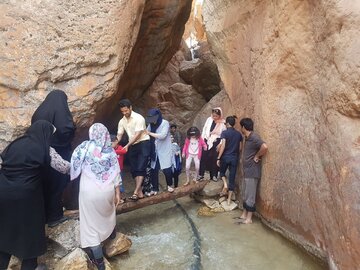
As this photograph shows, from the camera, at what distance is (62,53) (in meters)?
5.53

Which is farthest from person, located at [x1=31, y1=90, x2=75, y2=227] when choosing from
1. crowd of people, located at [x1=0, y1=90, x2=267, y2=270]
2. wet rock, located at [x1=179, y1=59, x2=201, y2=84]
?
wet rock, located at [x1=179, y1=59, x2=201, y2=84]

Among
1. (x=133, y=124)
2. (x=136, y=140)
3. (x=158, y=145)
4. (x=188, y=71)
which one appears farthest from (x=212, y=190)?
(x=188, y=71)

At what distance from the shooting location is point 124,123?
5.72 m

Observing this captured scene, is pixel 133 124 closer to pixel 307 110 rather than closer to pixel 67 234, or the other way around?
pixel 67 234

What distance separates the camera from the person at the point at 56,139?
451 cm

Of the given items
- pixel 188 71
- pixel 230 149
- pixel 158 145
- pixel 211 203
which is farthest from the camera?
pixel 188 71

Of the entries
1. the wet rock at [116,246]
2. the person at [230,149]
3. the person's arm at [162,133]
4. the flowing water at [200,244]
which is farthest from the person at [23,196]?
the person at [230,149]

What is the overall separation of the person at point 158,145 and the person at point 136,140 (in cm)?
29

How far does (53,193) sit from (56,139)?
0.71 meters

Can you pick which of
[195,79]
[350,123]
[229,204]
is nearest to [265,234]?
[229,204]

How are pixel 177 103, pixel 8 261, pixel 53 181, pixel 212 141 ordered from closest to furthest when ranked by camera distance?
pixel 8 261 → pixel 53 181 → pixel 212 141 → pixel 177 103

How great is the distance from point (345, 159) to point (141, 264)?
2.76 metres

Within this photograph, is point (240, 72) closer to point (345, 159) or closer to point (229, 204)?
point (229, 204)

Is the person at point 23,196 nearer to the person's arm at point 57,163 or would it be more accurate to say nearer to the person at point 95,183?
the person's arm at point 57,163
